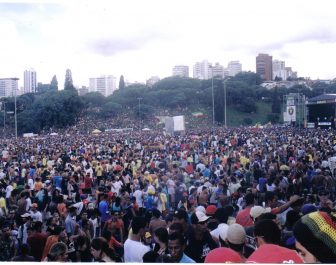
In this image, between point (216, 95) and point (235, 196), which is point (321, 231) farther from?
point (216, 95)

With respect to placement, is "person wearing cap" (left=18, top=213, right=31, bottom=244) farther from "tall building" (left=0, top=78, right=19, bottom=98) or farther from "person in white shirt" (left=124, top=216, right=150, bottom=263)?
"tall building" (left=0, top=78, right=19, bottom=98)

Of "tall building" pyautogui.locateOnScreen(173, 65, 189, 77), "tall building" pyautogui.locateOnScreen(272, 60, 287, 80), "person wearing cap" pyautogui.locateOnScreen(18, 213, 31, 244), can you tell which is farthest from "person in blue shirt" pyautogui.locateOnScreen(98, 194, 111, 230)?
"tall building" pyautogui.locateOnScreen(272, 60, 287, 80)

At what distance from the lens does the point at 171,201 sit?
28.7 ft

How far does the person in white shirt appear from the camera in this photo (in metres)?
4.36

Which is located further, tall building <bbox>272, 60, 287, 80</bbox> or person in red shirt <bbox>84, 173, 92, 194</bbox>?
tall building <bbox>272, 60, 287, 80</bbox>

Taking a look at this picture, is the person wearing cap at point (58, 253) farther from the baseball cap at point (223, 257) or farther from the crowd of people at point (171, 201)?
the baseball cap at point (223, 257)

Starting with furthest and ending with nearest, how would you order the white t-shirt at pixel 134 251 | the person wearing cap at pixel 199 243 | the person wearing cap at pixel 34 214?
the person wearing cap at pixel 34 214, the person wearing cap at pixel 199 243, the white t-shirt at pixel 134 251

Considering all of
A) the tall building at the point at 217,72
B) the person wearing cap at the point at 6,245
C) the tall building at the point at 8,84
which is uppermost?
the tall building at the point at 217,72

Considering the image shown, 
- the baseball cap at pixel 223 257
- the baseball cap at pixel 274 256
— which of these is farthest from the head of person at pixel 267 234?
the baseball cap at pixel 274 256

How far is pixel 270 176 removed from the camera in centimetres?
952

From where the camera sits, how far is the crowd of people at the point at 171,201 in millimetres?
3502

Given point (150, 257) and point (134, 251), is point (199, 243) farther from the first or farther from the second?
point (150, 257)

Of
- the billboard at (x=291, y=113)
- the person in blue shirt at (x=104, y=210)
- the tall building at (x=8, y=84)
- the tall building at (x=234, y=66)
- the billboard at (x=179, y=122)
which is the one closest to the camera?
the person in blue shirt at (x=104, y=210)

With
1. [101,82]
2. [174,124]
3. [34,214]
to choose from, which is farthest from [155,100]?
[34,214]
